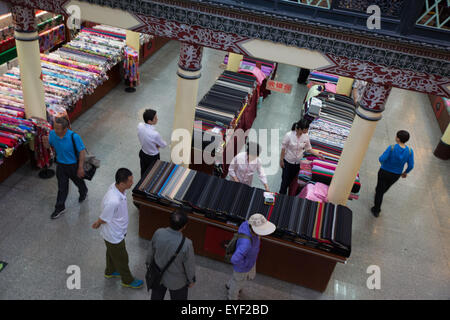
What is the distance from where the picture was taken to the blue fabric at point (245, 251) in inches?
154

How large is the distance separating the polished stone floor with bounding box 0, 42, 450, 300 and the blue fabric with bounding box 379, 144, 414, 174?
0.95 m

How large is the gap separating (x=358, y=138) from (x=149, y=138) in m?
2.76

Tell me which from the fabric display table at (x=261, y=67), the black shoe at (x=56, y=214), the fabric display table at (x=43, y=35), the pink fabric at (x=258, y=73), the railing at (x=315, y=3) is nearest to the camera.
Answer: the railing at (x=315, y=3)

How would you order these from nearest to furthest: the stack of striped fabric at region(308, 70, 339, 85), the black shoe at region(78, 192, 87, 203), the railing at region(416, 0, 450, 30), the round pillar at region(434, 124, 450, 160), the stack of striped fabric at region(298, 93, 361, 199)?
the railing at region(416, 0, 450, 30)
the black shoe at region(78, 192, 87, 203)
the stack of striped fabric at region(298, 93, 361, 199)
the round pillar at region(434, 124, 450, 160)
the stack of striped fabric at region(308, 70, 339, 85)

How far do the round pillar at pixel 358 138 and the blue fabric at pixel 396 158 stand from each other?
1177 mm

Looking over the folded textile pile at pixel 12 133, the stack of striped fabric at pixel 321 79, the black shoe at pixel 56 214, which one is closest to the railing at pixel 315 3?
the black shoe at pixel 56 214

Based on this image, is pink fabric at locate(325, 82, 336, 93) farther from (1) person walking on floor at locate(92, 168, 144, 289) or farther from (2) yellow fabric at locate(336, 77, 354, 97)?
(1) person walking on floor at locate(92, 168, 144, 289)

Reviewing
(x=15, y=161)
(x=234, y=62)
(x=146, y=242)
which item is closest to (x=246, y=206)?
(x=146, y=242)

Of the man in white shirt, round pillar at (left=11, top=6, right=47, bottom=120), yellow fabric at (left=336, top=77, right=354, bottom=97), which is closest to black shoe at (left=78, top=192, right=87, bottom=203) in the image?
the man in white shirt

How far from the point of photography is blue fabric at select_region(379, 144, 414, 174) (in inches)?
232

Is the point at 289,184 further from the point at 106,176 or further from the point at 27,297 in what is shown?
the point at 27,297

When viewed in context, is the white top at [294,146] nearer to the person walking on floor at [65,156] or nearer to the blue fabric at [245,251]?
the blue fabric at [245,251]

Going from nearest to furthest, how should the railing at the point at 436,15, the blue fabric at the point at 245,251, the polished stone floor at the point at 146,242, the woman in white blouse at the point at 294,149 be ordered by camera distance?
1. the railing at the point at 436,15
2. the blue fabric at the point at 245,251
3. the polished stone floor at the point at 146,242
4. the woman in white blouse at the point at 294,149

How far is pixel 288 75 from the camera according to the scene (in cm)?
1153
